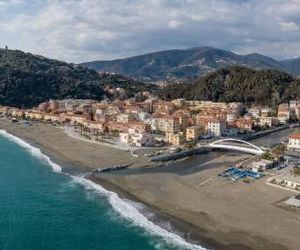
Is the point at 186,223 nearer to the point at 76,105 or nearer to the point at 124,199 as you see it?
the point at 124,199

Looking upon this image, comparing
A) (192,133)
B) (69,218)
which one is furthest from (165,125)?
(69,218)

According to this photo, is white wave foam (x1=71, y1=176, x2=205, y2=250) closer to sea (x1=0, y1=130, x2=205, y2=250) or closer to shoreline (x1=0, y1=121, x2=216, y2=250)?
sea (x1=0, y1=130, x2=205, y2=250)


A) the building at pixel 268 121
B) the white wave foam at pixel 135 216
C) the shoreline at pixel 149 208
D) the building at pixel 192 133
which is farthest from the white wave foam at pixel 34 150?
the building at pixel 268 121

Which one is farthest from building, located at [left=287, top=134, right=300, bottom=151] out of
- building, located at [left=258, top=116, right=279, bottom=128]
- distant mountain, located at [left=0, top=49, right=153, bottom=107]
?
distant mountain, located at [left=0, top=49, right=153, bottom=107]

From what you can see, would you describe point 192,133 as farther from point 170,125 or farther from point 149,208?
point 149,208

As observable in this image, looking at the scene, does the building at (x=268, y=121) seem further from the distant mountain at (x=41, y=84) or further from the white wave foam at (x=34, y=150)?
the distant mountain at (x=41, y=84)

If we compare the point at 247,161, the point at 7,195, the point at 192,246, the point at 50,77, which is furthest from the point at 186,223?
the point at 50,77

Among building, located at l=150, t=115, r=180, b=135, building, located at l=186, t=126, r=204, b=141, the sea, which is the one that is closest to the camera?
the sea
